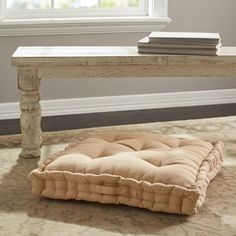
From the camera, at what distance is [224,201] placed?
2.00 metres

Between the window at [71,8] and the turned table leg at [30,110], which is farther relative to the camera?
the window at [71,8]

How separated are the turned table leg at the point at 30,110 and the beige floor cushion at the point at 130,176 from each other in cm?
35

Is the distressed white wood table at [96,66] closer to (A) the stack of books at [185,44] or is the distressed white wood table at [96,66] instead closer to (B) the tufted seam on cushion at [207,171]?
(A) the stack of books at [185,44]

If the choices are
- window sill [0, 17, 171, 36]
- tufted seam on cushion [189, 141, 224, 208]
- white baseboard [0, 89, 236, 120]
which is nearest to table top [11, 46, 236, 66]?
tufted seam on cushion [189, 141, 224, 208]

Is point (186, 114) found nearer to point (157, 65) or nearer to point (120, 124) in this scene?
point (120, 124)

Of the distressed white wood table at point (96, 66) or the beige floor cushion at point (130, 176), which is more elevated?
the distressed white wood table at point (96, 66)

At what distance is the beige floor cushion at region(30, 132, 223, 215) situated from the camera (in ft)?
5.98

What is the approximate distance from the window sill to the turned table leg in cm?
95

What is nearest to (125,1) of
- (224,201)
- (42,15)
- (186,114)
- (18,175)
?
(42,15)

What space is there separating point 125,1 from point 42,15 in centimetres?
58

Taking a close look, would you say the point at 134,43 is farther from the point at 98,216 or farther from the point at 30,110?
the point at 98,216

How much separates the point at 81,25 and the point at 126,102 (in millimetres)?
607

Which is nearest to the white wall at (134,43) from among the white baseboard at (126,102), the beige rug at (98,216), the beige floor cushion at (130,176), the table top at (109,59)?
the white baseboard at (126,102)

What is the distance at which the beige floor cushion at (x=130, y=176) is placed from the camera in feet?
5.98
